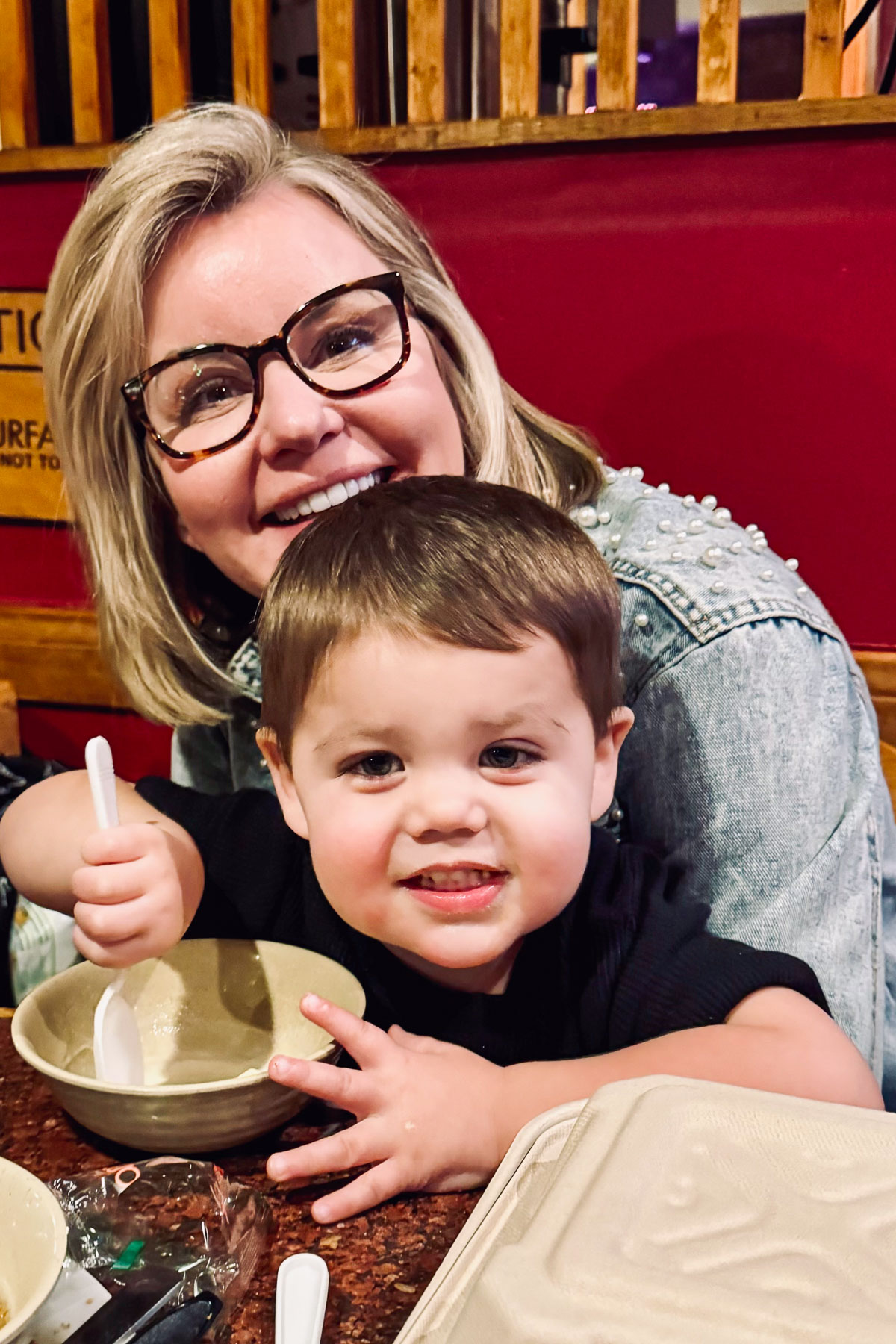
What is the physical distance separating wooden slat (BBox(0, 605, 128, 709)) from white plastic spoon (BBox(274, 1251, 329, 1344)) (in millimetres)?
1849

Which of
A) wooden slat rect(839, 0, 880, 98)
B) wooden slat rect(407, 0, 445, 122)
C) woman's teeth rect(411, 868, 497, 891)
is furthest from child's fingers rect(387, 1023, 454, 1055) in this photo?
wooden slat rect(839, 0, 880, 98)

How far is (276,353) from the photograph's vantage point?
1238 mm

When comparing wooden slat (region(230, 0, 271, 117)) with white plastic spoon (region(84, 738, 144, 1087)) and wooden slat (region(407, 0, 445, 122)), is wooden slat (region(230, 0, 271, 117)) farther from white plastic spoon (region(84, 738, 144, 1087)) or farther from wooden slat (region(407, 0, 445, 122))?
white plastic spoon (region(84, 738, 144, 1087))

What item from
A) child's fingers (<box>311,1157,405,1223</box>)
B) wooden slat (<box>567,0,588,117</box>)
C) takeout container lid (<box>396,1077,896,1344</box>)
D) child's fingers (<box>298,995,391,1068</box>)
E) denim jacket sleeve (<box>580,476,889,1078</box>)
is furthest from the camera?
wooden slat (<box>567,0,588,117</box>)

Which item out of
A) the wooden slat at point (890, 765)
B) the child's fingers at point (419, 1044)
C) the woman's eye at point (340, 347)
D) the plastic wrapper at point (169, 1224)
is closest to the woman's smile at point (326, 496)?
the woman's eye at point (340, 347)

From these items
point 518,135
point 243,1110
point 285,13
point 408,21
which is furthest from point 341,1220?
point 285,13

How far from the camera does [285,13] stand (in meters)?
2.23

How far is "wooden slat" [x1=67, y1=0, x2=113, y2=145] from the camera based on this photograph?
86.8 inches

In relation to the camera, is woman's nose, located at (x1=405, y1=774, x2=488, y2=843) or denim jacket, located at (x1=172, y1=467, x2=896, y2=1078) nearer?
woman's nose, located at (x1=405, y1=774, x2=488, y2=843)

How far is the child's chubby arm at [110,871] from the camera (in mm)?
921

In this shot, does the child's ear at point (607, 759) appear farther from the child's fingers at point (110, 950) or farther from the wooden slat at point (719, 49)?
the wooden slat at point (719, 49)

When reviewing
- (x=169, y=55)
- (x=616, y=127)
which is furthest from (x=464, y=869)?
(x=169, y=55)

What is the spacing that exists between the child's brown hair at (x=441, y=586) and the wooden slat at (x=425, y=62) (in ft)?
4.03

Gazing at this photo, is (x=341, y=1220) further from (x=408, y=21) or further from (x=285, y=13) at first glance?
(x=285, y=13)
